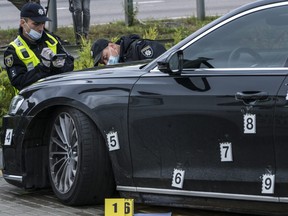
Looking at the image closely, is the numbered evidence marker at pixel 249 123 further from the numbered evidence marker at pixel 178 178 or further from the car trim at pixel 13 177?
the car trim at pixel 13 177

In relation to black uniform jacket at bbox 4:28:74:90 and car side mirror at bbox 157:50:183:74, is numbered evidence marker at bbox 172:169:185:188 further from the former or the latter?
black uniform jacket at bbox 4:28:74:90

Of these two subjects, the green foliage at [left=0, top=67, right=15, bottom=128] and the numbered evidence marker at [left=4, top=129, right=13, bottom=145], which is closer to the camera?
the numbered evidence marker at [left=4, top=129, right=13, bottom=145]

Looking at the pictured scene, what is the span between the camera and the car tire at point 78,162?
6.55 meters

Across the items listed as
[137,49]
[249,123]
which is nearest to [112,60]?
[137,49]

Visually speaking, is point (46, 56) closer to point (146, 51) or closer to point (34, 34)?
point (34, 34)

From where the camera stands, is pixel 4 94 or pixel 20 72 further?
pixel 4 94

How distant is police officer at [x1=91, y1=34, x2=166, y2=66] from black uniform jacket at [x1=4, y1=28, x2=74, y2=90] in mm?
324

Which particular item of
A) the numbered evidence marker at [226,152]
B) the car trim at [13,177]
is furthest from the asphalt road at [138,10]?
the numbered evidence marker at [226,152]

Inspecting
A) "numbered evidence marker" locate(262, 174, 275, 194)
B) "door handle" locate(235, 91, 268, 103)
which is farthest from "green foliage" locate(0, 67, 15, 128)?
"numbered evidence marker" locate(262, 174, 275, 194)

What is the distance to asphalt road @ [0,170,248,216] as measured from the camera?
6.61 meters

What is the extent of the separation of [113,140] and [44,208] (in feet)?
3.02

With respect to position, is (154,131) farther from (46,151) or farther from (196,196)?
(46,151)

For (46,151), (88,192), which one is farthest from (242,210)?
(46,151)

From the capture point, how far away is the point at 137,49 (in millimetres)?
7961
